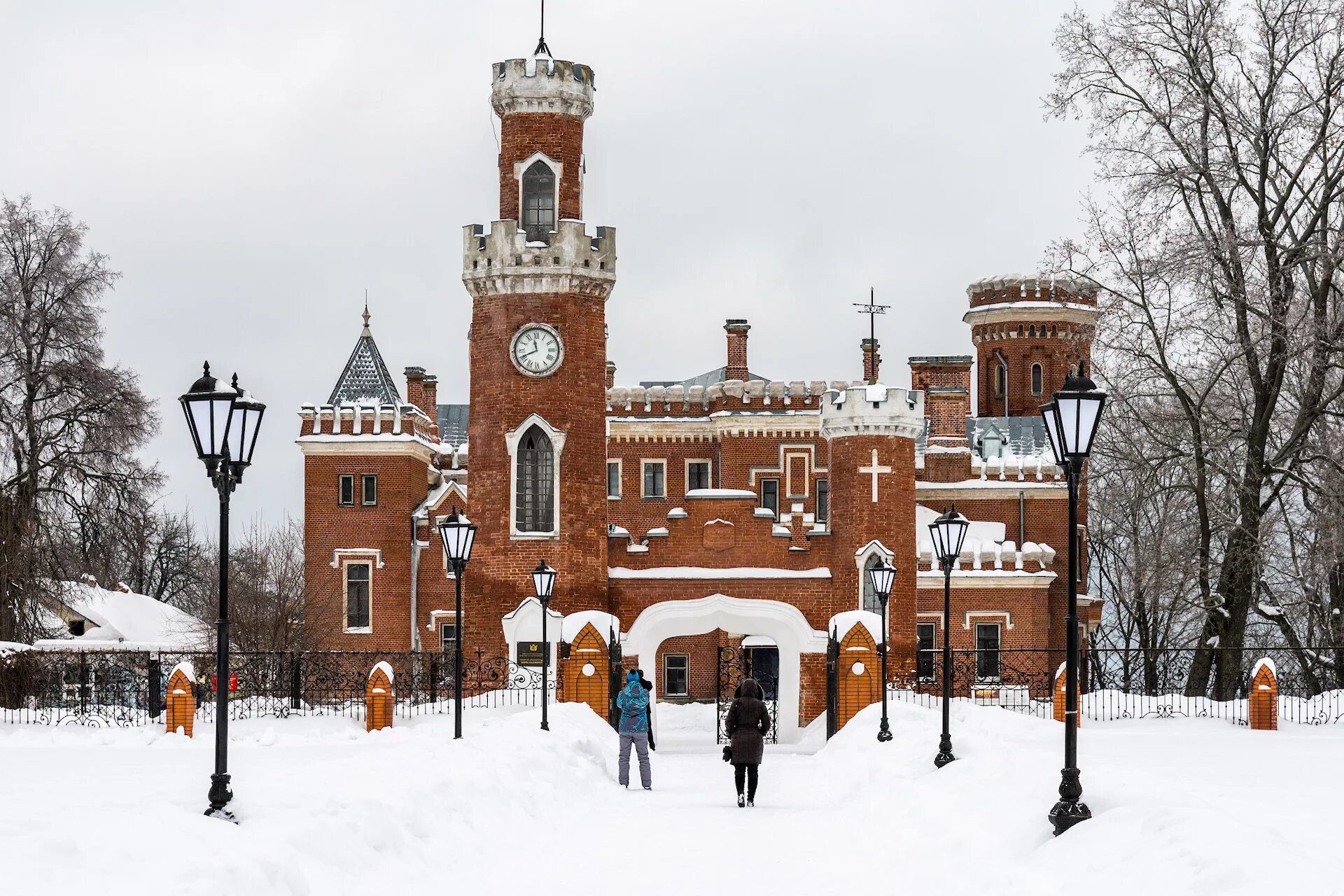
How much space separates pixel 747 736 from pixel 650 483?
102 feet

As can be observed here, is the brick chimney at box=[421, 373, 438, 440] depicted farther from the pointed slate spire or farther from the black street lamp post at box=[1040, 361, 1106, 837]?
the black street lamp post at box=[1040, 361, 1106, 837]

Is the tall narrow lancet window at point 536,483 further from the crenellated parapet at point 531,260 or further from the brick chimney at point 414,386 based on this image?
the brick chimney at point 414,386


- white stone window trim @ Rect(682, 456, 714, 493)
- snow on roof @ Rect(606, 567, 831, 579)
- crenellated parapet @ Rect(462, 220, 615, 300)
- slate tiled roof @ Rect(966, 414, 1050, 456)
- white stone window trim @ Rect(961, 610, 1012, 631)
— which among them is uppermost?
crenellated parapet @ Rect(462, 220, 615, 300)

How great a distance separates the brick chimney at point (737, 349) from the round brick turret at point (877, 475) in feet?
45.3

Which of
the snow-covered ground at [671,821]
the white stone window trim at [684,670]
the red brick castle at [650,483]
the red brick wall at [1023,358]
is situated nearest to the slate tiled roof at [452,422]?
the red brick castle at [650,483]

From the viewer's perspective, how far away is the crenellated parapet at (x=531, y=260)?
32.8 meters

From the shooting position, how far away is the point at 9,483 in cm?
3225

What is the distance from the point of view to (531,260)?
32.8m

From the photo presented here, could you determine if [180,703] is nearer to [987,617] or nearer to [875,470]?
[875,470]

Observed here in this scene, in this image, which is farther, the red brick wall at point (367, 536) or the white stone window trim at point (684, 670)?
the white stone window trim at point (684, 670)

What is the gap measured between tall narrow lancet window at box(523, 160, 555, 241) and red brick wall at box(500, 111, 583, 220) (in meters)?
0.20

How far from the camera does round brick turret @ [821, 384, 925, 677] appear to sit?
113 feet

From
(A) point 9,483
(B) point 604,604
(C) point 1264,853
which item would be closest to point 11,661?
(A) point 9,483

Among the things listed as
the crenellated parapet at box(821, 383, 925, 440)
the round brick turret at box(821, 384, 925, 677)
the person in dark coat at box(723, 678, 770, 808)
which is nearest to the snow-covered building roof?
the round brick turret at box(821, 384, 925, 677)
